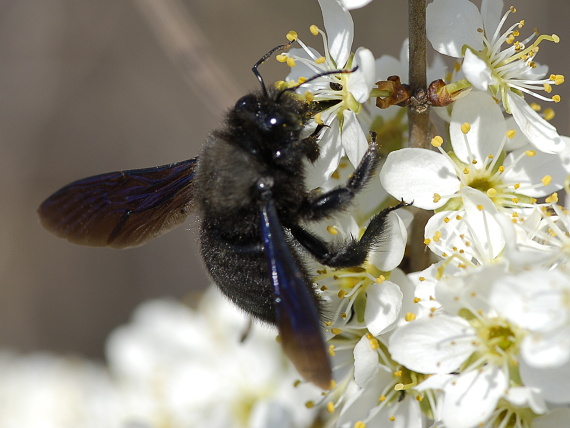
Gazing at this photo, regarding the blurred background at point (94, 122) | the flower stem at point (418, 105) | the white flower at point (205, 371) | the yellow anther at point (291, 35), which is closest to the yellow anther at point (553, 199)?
the flower stem at point (418, 105)

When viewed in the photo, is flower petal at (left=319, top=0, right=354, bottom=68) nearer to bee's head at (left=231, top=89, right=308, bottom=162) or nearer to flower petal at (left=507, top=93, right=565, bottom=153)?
bee's head at (left=231, top=89, right=308, bottom=162)

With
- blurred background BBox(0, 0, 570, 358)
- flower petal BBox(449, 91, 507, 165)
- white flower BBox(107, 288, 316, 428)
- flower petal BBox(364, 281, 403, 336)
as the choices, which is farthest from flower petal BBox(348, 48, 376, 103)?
blurred background BBox(0, 0, 570, 358)

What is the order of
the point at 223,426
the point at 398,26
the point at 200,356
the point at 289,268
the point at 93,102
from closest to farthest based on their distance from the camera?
the point at 289,268, the point at 223,426, the point at 200,356, the point at 398,26, the point at 93,102

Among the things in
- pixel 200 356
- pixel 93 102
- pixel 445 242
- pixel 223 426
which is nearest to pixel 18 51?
pixel 93 102

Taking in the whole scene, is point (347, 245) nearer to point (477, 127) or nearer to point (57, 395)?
point (477, 127)

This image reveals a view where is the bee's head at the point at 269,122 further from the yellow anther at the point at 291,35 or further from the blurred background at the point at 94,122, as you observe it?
the blurred background at the point at 94,122

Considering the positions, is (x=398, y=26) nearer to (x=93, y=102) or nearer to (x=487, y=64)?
(x=93, y=102)

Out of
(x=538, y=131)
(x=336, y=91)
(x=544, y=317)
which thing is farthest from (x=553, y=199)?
(x=336, y=91)
